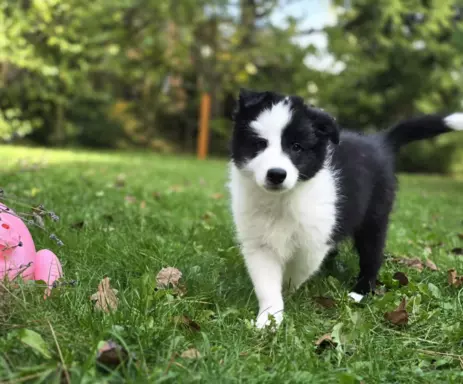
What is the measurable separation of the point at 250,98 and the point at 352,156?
2.59 feet

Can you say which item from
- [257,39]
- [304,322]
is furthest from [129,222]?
[257,39]

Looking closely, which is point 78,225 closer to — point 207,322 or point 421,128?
point 207,322

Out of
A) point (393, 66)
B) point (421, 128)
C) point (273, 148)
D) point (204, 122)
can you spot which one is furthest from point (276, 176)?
point (393, 66)

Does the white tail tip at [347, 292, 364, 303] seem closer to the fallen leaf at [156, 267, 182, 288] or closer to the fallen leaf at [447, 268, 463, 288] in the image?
the fallen leaf at [447, 268, 463, 288]

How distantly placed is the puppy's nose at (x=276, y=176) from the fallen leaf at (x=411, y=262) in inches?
55.5

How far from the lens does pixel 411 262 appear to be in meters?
3.33

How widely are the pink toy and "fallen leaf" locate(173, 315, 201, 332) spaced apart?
1.83ft

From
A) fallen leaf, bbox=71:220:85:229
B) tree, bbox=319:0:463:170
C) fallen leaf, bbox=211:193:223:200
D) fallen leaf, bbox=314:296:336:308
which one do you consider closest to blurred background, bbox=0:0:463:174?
tree, bbox=319:0:463:170

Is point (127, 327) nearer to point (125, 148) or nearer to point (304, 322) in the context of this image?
point (304, 322)

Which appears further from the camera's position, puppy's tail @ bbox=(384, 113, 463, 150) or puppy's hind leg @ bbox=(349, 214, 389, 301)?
puppy's tail @ bbox=(384, 113, 463, 150)

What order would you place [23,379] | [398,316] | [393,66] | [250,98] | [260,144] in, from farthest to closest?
[393,66] → [250,98] → [260,144] → [398,316] → [23,379]

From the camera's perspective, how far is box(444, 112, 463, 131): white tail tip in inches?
123

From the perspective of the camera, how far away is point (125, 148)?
18.5m

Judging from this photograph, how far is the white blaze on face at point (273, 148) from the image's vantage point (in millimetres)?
2252
